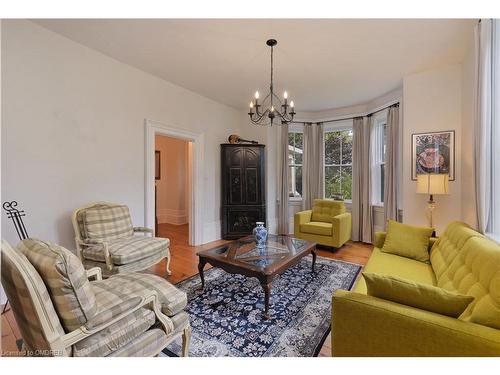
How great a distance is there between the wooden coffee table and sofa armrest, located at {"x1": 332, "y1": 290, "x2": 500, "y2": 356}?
2.77 ft

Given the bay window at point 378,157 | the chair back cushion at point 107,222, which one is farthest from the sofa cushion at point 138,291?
the bay window at point 378,157

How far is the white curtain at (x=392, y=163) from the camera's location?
394 centimetres

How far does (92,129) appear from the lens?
9.30 feet

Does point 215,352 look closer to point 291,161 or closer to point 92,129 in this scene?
point 92,129

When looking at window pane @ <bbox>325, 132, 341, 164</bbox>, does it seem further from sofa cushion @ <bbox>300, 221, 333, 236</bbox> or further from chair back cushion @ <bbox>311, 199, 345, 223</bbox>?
sofa cushion @ <bbox>300, 221, 333, 236</bbox>

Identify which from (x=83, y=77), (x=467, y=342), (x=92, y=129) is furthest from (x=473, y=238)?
(x=83, y=77)

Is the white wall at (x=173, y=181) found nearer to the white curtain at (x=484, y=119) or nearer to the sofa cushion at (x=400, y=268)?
the sofa cushion at (x=400, y=268)

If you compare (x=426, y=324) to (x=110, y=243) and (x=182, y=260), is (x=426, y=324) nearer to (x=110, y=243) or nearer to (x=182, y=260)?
(x=110, y=243)

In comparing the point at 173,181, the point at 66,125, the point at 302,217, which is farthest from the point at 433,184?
the point at 173,181

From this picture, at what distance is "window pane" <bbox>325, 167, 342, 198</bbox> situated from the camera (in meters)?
5.16

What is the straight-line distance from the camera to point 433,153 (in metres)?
3.17

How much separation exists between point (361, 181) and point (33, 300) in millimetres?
4824

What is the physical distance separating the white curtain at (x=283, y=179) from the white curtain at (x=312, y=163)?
47 centimetres

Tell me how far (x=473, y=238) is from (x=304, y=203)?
3.58m
